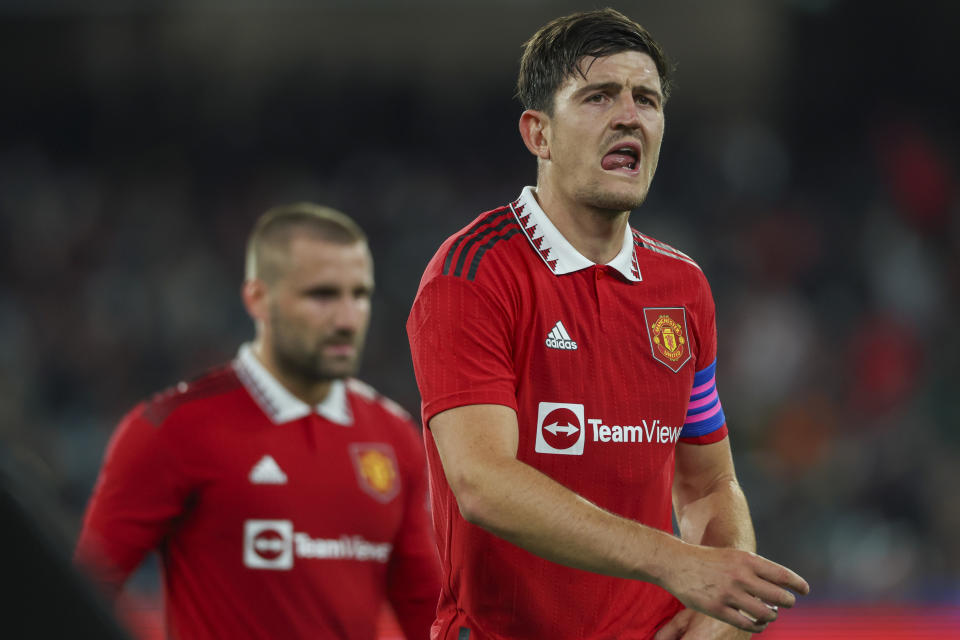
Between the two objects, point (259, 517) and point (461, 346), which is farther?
point (259, 517)

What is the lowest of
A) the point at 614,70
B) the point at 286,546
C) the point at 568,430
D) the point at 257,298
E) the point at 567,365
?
the point at 286,546

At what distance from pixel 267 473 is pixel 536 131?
207 cm

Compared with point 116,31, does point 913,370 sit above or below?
below

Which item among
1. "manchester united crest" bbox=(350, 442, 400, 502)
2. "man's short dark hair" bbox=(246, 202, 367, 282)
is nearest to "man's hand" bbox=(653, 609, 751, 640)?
"manchester united crest" bbox=(350, 442, 400, 502)

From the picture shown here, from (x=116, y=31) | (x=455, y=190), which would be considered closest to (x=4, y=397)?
(x=455, y=190)

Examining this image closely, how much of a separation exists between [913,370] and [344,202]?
295 inches

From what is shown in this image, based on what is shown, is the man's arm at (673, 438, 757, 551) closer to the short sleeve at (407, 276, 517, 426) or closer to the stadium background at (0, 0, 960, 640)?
the short sleeve at (407, 276, 517, 426)

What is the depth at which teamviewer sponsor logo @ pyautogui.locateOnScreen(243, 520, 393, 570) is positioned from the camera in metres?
4.58

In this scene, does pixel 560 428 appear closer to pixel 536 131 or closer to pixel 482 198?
pixel 536 131

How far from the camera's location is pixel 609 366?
3.05 metres

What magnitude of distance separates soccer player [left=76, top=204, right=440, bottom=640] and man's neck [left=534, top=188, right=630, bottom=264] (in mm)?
2003

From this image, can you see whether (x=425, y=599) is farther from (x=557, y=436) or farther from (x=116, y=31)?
(x=116, y=31)

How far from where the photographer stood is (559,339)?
2996 millimetres

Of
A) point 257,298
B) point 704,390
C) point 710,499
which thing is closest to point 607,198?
point 704,390
